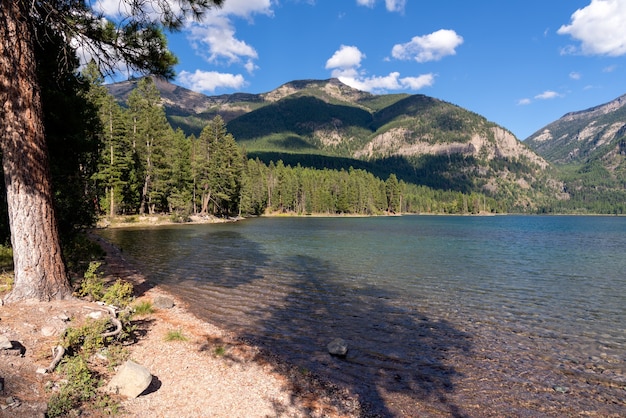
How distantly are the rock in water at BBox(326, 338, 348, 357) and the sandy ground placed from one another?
5.73ft

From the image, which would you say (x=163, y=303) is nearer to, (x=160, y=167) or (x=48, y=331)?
(x=48, y=331)

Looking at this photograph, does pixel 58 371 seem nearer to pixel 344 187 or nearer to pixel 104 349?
pixel 104 349

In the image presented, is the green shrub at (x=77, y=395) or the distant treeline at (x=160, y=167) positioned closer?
the green shrub at (x=77, y=395)

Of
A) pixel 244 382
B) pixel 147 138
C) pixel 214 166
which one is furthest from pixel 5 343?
pixel 214 166

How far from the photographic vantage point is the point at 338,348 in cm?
1085

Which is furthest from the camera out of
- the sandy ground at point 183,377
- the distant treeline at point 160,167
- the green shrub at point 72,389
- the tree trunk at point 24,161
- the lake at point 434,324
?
the distant treeline at point 160,167

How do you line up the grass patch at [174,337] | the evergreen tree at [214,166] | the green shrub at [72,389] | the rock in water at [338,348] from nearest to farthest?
1. the green shrub at [72,389]
2. the grass patch at [174,337]
3. the rock in water at [338,348]
4. the evergreen tree at [214,166]

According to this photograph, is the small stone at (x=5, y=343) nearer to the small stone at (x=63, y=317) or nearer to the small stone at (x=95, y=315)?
the small stone at (x=63, y=317)

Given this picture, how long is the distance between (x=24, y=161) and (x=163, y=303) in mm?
7462

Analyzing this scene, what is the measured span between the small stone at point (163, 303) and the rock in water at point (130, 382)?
7.49 metres

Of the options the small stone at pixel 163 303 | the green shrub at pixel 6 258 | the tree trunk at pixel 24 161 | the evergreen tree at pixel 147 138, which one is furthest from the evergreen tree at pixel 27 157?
the evergreen tree at pixel 147 138

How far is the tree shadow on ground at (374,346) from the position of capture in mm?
8711

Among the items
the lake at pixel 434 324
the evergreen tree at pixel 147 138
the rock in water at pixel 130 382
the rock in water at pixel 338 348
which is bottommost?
the lake at pixel 434 324

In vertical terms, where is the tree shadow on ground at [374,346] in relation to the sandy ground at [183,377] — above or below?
below
